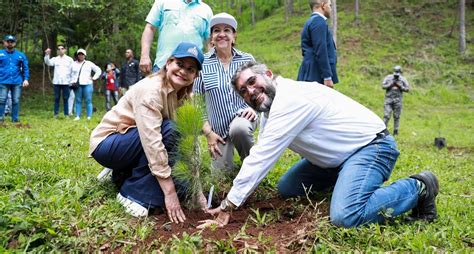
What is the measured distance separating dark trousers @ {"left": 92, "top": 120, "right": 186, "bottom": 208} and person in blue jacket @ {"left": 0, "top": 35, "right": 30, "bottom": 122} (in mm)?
6577

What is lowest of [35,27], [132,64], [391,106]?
[391,106]

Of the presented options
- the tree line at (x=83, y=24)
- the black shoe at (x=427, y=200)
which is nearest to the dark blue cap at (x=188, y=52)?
the black shoe at (x=427, y=200)

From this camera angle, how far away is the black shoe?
120 inches

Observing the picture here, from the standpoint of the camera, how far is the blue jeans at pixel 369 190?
2844 mm

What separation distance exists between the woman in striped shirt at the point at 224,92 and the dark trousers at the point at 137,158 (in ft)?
2.38

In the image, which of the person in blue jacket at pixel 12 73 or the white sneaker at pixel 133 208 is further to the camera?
the person in blue jacket at pixel 12 73

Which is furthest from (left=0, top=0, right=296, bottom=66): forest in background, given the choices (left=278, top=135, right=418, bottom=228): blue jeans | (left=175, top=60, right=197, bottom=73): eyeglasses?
(left=278, top=135, right=418, bottom=228): blue jeans

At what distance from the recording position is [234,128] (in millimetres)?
3762

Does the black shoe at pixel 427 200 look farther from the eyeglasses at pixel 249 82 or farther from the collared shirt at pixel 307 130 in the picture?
the eyeglasses at pixel 249 82

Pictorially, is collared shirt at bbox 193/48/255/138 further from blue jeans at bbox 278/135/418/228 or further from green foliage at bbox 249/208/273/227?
blue jeans at bbox 278/135/418/228

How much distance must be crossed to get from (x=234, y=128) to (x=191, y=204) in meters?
0.82

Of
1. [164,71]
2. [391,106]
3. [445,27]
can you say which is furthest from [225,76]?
[445,27]

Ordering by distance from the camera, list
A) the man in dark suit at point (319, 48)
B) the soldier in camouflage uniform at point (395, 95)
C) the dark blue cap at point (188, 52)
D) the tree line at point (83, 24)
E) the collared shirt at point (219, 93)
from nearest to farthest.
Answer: the dark blue cap at point (188, 52)
the collared shirt at point (219, 93)
the man in dark suit at point (319, 48)
the soldier in camouflage uniform at point (395, 95)
the tree line at point (83, 24)

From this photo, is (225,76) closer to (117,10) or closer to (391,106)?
(391,106)
